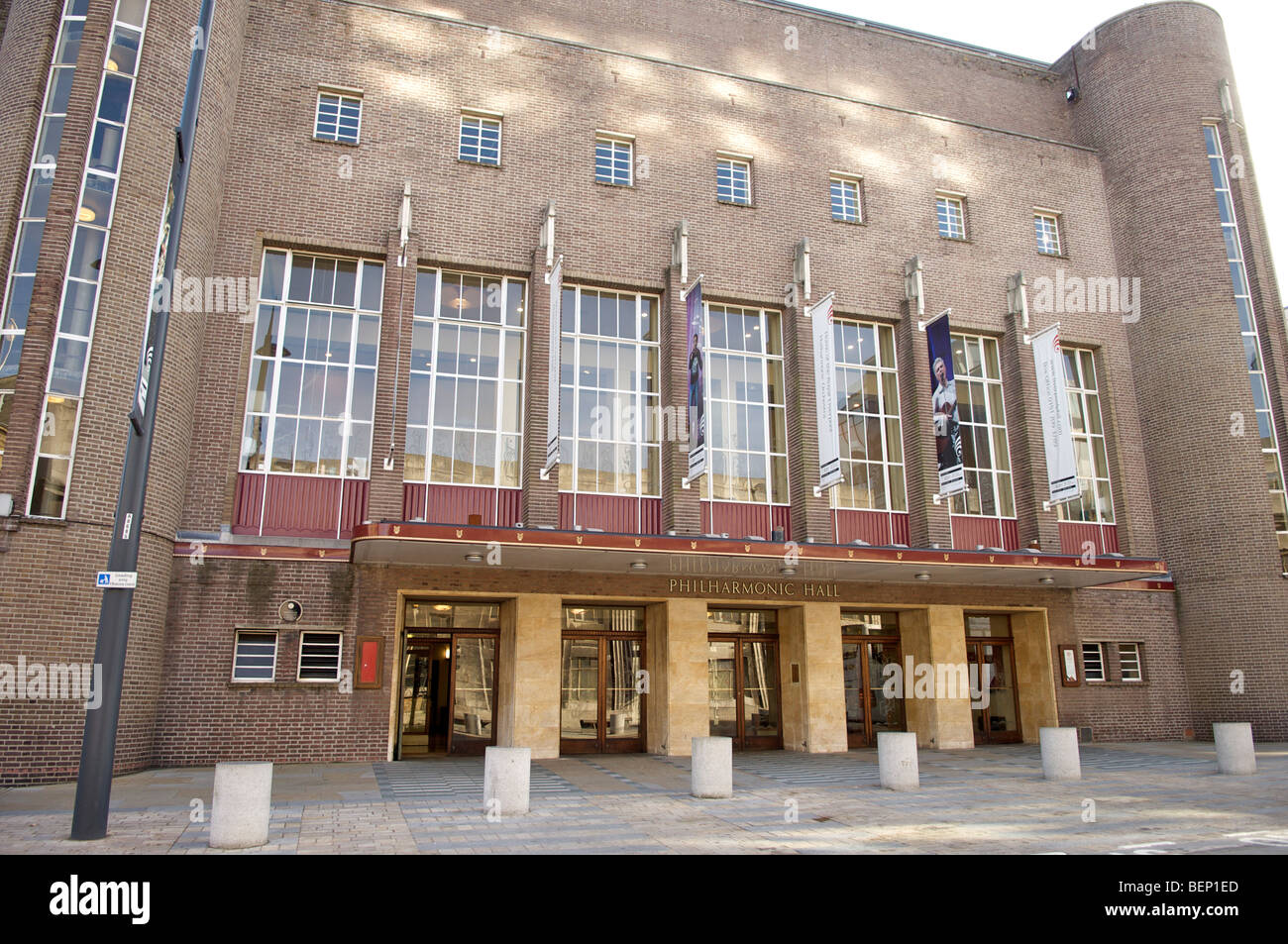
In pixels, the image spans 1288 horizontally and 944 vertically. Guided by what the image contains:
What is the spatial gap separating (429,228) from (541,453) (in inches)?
217

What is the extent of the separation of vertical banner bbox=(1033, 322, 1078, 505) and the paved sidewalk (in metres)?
6.71

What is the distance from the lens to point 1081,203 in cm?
2495

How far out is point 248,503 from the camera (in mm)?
16516

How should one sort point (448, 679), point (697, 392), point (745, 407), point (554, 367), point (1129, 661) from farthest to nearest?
point (1129, 661), point (745, 407), point (697, 392), point (448, 679), point (554, 367)

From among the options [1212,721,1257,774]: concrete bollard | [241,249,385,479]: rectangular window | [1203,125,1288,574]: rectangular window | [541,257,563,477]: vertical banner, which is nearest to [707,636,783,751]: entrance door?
[541,257,563,477]: vertical banner

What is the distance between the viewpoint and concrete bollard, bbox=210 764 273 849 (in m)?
8.41

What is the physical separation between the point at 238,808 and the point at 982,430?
1924cm

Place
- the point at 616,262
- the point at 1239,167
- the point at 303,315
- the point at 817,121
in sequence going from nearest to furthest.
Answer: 1. the point at 303,315
2. the point at 616,262
3. the point at 817,121
4. the point at 1239,167

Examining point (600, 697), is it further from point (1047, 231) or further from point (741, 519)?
point (1047, 231)

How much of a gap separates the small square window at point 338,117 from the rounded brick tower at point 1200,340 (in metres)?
20.7

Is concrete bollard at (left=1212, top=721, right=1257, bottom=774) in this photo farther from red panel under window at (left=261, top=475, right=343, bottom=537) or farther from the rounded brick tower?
red panel under window at (left=261, top=475, right=343, bottom=537)

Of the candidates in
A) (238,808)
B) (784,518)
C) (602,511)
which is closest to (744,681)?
(784,518)
